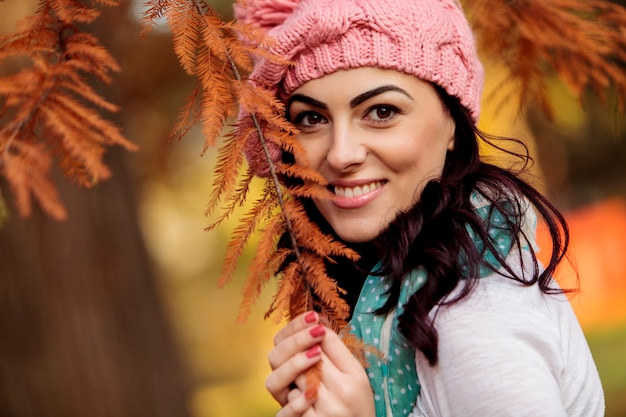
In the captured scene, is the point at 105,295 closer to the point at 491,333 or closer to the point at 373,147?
the point at 373,147

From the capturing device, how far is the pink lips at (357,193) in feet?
6.49

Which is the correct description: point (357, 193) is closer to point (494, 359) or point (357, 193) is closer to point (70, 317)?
point (494, 359)

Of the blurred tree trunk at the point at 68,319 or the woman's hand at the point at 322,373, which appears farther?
the blurred tree trunk at the point at 68,319

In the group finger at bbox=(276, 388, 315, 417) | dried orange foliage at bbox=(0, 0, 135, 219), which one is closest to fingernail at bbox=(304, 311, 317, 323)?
finger at bbox=(276, 388, 315, 417)

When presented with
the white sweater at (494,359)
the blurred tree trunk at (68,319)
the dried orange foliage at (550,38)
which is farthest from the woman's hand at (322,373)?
the blurred tree trunk at (68,319)

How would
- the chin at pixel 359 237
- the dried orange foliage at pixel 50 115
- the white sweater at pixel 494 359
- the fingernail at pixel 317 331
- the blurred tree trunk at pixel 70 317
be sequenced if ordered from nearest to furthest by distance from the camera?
the dried orange foliage at pixel 50 115, the white sweater at pixel 494 359, the fingernail at pixel 317 331, the chin at pixel 359 237, the blurred tree trunk at pixel 70 317

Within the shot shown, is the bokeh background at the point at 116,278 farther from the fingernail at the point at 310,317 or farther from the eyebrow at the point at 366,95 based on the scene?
the fingernail at the point at 310,317

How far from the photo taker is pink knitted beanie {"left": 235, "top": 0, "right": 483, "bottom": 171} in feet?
6.38

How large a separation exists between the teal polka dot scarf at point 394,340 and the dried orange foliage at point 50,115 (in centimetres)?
80

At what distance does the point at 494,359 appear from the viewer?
5.21 feet

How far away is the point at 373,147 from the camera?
194 cm

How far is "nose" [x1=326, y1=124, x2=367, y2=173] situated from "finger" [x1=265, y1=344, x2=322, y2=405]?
485 millimetres

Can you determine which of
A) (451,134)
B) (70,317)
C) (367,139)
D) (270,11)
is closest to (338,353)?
(367,139)

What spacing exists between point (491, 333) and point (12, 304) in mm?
3333
